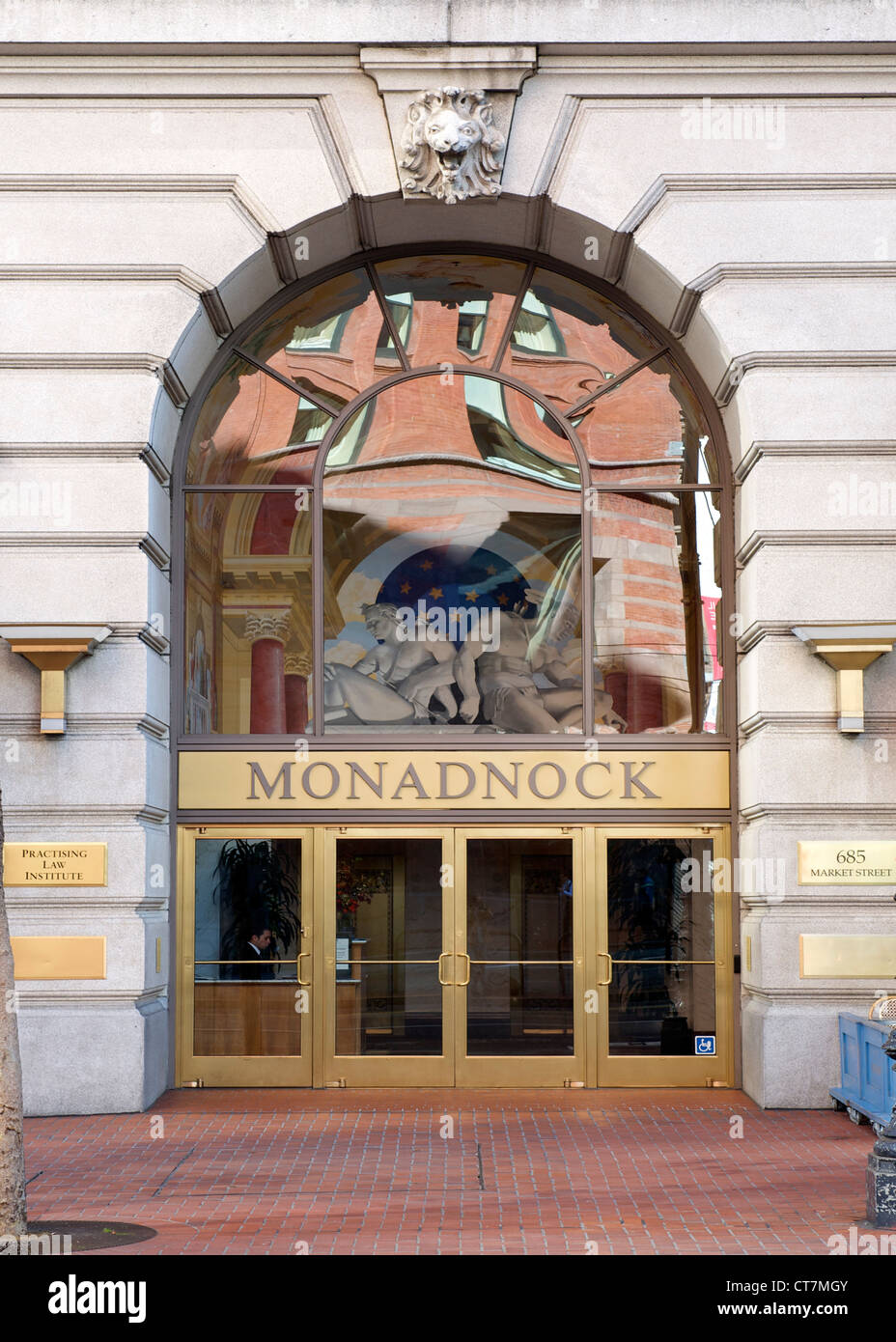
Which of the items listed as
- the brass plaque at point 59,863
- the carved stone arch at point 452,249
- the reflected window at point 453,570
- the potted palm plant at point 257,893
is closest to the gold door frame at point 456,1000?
the potted palm plant at point 257,893

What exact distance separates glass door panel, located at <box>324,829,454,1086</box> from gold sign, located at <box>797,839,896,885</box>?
3.48m

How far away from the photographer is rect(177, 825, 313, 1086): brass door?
14883 millimetres

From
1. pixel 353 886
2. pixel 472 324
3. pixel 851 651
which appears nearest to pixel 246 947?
pixel 353 886

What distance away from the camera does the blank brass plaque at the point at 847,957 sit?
14.0 metres

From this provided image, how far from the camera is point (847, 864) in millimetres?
14117

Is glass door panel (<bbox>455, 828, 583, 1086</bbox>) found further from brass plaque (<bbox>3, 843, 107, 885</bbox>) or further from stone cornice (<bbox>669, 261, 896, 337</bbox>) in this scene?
stone cornice (<bbox>669, 261, 896, 337</bbox>)

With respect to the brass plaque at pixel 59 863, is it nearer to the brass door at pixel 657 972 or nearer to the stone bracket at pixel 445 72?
the brass door at pixel 657 972

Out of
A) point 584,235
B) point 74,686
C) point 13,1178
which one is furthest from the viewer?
point 584,235

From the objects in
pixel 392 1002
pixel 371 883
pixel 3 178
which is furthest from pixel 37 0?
pixel 392 1002

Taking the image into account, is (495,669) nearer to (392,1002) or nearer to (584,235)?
(392,1002)

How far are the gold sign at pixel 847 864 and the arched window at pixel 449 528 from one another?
1.89 meters

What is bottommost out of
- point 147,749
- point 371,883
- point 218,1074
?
point 218,1074

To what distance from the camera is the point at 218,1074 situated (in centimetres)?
1487

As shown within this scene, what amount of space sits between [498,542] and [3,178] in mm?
6023
